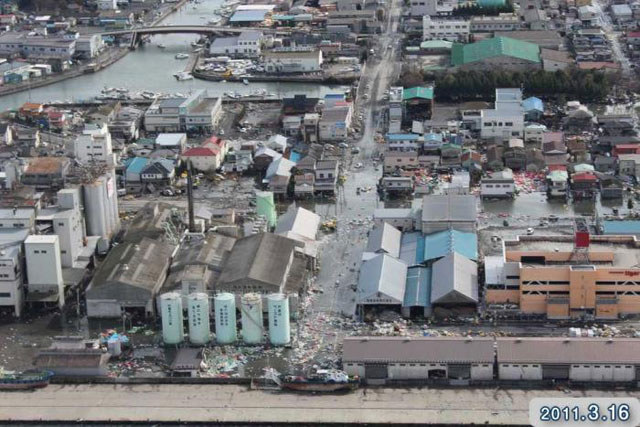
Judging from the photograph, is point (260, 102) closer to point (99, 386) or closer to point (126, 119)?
point (126, 119)

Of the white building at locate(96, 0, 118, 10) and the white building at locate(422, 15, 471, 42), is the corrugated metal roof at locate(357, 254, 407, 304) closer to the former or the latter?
the white building at locate(422, 15, 471, 42)

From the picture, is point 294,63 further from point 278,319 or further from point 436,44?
point 278,319

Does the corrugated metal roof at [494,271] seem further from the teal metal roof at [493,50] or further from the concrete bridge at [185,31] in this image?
the concrete bridge at [185,31]

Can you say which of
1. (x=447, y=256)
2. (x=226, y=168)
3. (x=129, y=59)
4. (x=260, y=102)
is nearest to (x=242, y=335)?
(x=447, y=256)

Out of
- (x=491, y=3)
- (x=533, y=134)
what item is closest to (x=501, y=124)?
(x=533, y=134)

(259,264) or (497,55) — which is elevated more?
(497,55)

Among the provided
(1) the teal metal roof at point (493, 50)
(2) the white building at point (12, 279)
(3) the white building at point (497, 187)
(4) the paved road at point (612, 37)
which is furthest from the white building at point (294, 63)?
(2) the white building at point (12, 279)
